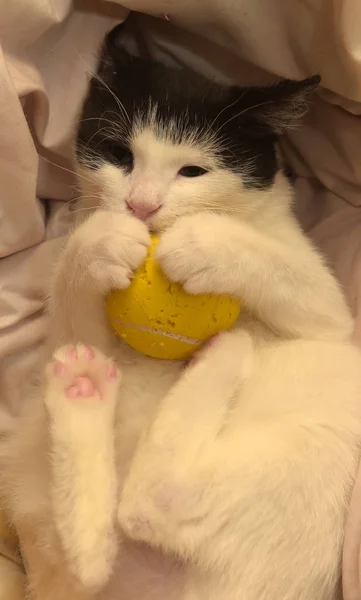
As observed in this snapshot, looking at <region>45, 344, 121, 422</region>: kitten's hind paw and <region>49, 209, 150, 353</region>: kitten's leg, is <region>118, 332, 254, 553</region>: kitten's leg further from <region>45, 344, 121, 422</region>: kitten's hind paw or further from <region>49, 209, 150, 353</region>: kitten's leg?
<region>49, 209, 150, 353</region>: kitten's leg

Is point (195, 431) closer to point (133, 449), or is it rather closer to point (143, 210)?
point (133, 449)

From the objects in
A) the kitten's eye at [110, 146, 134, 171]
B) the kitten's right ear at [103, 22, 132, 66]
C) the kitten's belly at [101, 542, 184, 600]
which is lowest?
the kitten's belly at [101, 542, 184, 600]

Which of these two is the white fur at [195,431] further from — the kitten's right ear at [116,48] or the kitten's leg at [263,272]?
the kitten's right ear at [116,48]

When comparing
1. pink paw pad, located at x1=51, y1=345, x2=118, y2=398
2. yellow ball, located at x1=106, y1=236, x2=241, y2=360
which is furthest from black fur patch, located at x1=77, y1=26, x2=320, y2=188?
pink paw pad, located at x1=51, y1=345, x2=118, y2=398

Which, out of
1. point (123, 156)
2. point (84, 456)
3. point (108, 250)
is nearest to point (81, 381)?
point (84, 456)

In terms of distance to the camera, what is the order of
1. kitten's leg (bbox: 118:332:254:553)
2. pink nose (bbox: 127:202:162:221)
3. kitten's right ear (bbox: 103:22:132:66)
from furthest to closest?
1. kitten's right ear (bbox: 103:22:132:66)
2. pink nose (bbox: 127:202:162:221)
3. kitten's leg (bbox: 118:332:254:553)

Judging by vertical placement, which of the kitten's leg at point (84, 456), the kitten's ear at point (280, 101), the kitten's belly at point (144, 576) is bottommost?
the kitten's belly at point (144, 576)

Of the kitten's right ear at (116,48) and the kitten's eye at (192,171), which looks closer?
the kitten's eye at (192,171)

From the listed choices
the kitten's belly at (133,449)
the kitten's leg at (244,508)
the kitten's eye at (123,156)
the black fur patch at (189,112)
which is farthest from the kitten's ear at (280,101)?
the kitten's leg at (244,508)
